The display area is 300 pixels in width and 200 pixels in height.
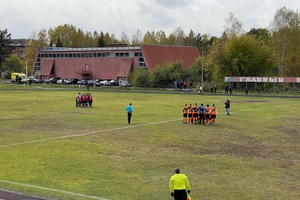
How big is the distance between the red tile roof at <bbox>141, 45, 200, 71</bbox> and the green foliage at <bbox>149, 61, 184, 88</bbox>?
277 inches

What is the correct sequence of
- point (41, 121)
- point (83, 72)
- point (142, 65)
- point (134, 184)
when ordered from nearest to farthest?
1. point (134, 184)
2. point (41, 121)
3. point (142, 65)
4. point (83, 72)

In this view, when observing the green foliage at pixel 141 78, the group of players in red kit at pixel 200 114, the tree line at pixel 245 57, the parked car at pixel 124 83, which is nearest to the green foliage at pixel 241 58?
the tree line at pixel 245 57

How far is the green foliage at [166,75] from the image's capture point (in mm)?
85562

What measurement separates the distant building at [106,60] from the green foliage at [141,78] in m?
5.87

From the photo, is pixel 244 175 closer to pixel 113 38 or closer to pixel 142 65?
pixel 142 65

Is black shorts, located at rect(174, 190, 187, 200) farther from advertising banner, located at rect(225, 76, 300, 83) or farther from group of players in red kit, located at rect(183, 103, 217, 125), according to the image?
advertising banner, located at rect(225, 76, 300, 83)

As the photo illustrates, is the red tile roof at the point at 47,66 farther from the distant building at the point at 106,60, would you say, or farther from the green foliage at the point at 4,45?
the green foliage at the point at 4,45

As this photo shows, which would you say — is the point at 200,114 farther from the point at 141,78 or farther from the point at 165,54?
the point at 165,54

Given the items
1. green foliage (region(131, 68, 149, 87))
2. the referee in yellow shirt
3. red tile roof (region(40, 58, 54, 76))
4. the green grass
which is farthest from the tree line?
the referee in yellow shirt

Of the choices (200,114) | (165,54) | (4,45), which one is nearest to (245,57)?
(165,54)

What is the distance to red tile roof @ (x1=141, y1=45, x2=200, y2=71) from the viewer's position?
95.8 m

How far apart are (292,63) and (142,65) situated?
1329 inches

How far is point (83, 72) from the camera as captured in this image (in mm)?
106188

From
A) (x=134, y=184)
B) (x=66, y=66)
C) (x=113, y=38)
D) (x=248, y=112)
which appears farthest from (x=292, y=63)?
(x=113, y=38)
